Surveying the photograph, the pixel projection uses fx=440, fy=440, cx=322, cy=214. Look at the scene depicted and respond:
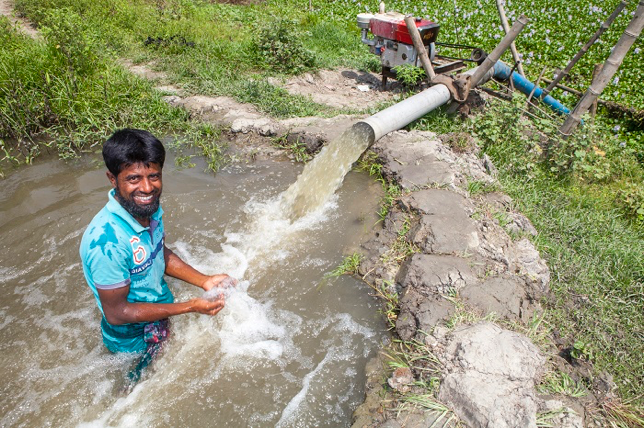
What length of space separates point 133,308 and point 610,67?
17.1 ft

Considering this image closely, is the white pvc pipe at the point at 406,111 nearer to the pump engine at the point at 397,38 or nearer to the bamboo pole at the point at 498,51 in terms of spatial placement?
the bamboo pole at the point at 498,51

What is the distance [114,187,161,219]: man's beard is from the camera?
7.08 ft

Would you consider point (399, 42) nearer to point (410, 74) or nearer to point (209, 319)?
point (410, 74)

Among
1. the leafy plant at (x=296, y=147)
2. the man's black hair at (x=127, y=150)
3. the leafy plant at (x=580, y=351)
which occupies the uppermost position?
the man's black hair at (x=127, y=150)

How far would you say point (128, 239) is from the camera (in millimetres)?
2164

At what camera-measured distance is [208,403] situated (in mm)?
2715

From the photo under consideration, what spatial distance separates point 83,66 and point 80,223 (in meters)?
2.70

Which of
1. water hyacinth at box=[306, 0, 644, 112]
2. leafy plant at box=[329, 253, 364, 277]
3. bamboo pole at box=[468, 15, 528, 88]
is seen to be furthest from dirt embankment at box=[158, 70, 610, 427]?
water hyacinth at box=[306, 0, 644, 112]

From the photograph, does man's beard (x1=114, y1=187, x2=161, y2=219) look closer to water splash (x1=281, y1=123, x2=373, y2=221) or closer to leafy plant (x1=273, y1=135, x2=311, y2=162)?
water splash (x1=281, y1=123, x2=373, y2=221)

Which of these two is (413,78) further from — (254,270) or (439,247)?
(254,270)

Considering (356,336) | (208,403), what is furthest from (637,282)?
(208,403)

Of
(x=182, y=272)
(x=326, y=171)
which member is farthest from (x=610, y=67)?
(x=182, y=272)

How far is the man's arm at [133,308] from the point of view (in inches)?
84.3

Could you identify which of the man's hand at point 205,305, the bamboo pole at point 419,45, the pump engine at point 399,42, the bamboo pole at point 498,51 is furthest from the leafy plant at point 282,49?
the man's hand at point 205,305
